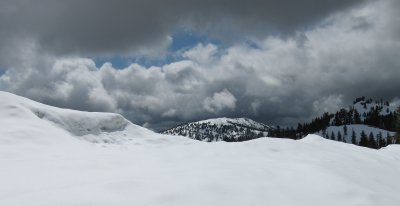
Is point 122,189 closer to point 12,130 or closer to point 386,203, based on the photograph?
point 386,203

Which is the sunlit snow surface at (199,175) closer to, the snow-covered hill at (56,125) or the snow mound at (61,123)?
the snow-covered hill at (56,125)

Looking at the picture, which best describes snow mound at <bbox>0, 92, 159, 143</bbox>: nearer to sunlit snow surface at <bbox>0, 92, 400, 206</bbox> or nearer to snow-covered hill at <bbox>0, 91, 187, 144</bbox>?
snow-covered hill at <bbox>0, 91, 187, 144</bbox>

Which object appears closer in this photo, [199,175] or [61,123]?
[199,175]

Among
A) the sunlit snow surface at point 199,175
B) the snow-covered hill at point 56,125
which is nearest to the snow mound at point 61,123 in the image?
the snow-covered hill at point 56,125

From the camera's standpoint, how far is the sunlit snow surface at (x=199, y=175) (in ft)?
26.1

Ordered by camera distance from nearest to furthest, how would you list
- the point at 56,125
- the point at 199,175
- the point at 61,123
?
the point at 199,175 < the point at 56,125 < the point at 61,123

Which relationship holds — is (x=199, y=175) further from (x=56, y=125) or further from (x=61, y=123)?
(x=61, y=123)

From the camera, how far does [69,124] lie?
2512 cm

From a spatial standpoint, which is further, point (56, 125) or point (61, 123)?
point (61, 123)

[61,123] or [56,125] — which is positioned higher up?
[61,123]

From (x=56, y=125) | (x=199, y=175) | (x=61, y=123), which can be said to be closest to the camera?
(x=199, y=175)

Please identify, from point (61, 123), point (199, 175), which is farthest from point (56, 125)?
point (199, 175)

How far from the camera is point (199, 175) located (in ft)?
31.7

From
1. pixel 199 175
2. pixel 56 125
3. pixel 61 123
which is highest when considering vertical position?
pixel 61 123
